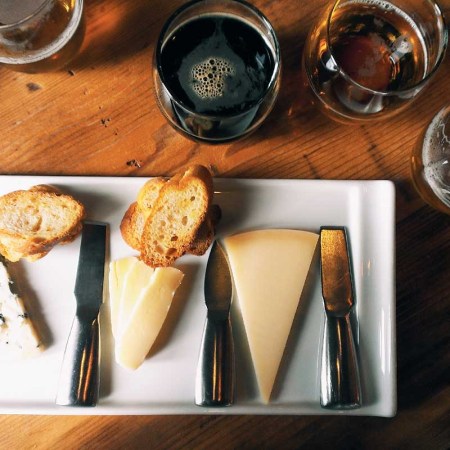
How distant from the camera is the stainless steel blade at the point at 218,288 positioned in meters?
0.87

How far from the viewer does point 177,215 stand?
32.2 inches

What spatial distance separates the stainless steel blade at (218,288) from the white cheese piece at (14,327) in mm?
273

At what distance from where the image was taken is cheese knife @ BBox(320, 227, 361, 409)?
84cm

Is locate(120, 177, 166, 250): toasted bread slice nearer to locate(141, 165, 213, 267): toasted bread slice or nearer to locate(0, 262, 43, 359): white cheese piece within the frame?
locate(141, 165, 213, 267): toasted bread slice

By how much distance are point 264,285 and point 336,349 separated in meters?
0.15

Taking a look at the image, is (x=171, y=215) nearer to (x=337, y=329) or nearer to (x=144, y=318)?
(x=144, y=318)

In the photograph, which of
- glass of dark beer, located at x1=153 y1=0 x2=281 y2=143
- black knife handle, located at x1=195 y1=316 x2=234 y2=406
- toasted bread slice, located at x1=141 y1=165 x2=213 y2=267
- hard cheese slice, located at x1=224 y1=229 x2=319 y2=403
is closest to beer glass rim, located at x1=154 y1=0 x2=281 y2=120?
glass of dark beer, located at x1=153 y1=0 x2=281 y2=143

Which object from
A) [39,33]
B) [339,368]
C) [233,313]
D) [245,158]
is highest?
[39,33]

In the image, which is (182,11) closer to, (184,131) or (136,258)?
(184,131)

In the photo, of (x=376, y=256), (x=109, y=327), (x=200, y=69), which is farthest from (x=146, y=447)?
(x=200, y=69)

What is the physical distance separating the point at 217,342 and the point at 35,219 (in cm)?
33

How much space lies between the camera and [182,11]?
0.76 metres

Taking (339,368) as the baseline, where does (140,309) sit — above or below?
above

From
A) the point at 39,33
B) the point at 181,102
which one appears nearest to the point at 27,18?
the point at 39,33
